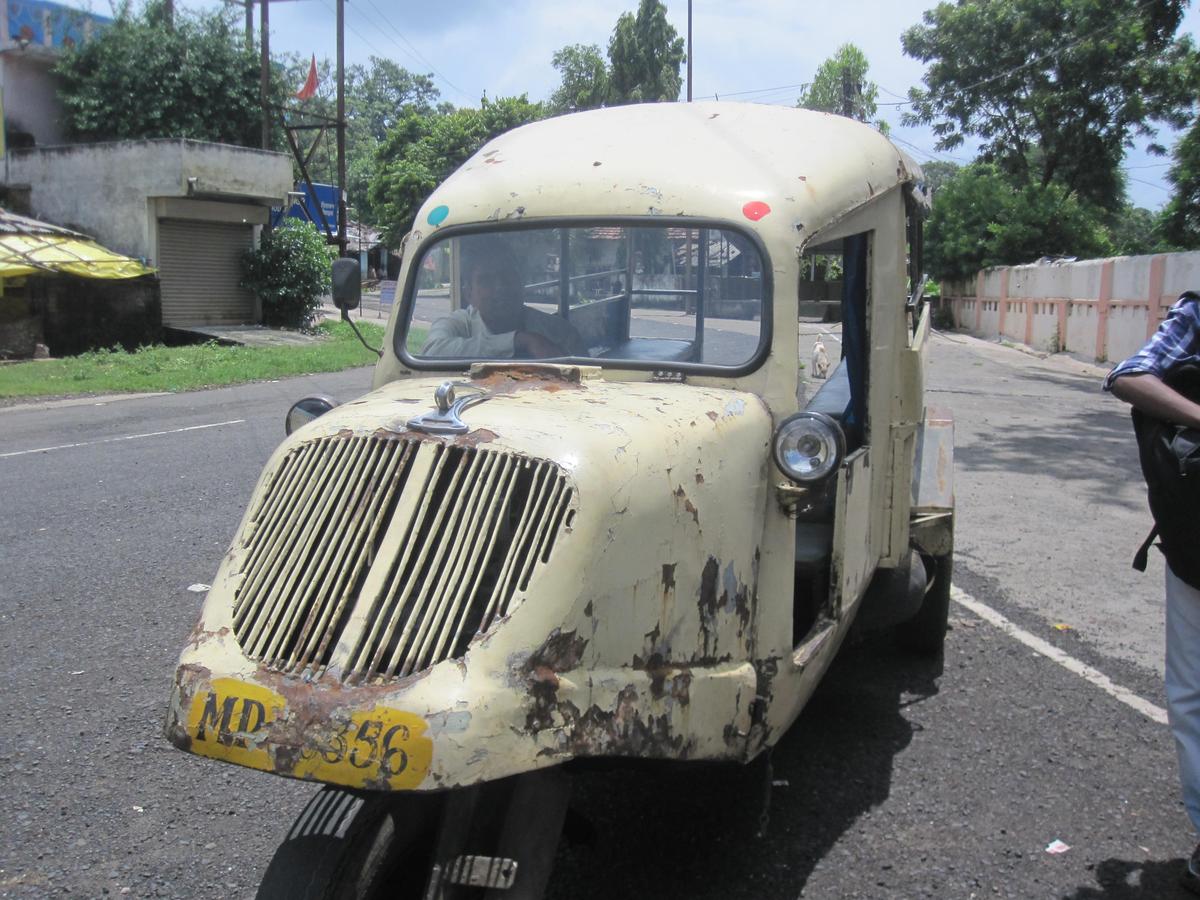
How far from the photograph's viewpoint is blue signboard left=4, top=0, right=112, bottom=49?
25.0m

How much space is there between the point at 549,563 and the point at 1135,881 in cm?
225

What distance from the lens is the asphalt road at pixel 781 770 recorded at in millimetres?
3375

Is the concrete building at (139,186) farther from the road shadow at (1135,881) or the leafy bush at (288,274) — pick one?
the road shadow at (1135,881)

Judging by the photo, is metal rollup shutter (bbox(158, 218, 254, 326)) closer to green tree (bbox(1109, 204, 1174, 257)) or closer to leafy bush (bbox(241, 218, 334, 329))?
leafy bush (bbox(241, 218, 334, 329))

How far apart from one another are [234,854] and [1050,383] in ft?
60.0

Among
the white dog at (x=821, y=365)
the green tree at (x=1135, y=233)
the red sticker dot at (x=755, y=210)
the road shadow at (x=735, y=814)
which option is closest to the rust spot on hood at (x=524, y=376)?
the red sticker dot at (x=755, y=210)

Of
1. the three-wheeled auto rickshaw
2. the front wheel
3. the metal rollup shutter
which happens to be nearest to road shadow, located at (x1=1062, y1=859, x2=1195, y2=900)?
→ the three-wheeled auto rickshaw

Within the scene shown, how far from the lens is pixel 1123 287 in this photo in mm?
21688

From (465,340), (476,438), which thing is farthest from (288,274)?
(476,438)

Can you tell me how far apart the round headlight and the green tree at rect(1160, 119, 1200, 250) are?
2333 cm

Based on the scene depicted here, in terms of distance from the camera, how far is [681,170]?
3.68 m

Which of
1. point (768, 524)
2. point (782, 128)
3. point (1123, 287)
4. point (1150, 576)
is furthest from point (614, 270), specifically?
point (1123, 287)

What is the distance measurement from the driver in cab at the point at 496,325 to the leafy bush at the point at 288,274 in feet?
74.2

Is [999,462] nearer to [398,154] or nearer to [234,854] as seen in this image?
[234,854]
